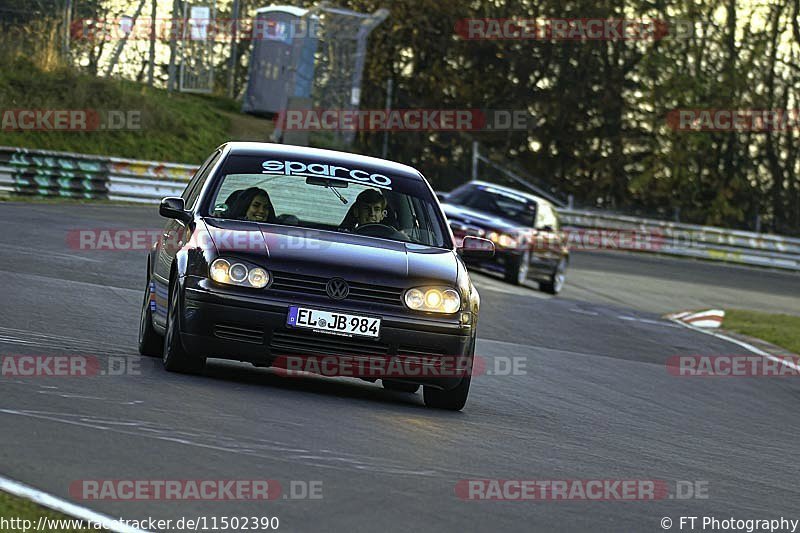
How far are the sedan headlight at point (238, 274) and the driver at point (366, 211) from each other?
45.6 inches

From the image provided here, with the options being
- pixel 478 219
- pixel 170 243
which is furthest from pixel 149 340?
pixel 478 219

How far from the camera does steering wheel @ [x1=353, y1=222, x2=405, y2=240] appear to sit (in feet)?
33.9

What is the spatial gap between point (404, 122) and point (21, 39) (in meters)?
13.2

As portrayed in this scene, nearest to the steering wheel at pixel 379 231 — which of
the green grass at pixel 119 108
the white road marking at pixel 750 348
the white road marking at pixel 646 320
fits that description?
the white road marking at pixel 750 348

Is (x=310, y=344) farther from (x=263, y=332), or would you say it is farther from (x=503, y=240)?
(x=503, y=240)

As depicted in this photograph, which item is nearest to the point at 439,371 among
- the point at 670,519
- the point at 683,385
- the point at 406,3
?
the point at 670,519

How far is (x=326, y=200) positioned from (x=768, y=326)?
1350 centimetres

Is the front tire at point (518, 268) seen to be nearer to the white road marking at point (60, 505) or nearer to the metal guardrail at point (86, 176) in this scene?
the metal guardrail at point (86, 176)

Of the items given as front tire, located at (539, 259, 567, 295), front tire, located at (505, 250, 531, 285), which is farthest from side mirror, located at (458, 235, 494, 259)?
front tire, located at (539, 259, 567, 295)

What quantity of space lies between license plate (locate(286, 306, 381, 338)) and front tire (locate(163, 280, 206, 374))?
0.69 m

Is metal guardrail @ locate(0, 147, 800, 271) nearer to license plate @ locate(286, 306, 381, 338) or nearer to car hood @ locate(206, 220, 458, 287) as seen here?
car hood @ locate(206, 220, 458, 287)

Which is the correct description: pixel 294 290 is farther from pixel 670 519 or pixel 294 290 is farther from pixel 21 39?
pixel 21 39

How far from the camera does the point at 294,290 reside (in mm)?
9367

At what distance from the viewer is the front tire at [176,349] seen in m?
9.49
